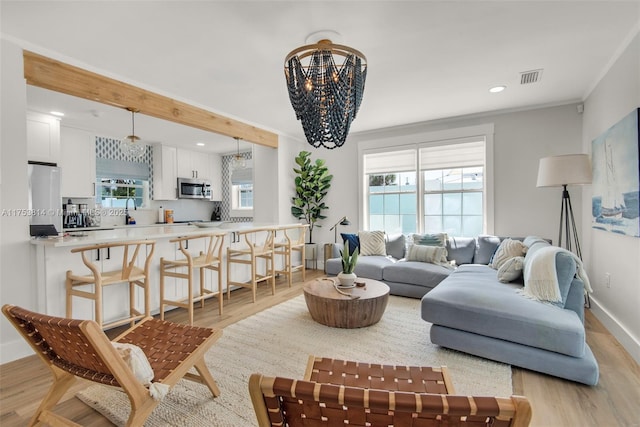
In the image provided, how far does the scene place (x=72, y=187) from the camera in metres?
4.84

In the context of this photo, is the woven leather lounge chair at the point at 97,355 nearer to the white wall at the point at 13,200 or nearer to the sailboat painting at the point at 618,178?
the white wall at the point at 13,200

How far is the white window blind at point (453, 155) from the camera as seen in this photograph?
4.58 metres

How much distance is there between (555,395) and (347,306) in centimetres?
156

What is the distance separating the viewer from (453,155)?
15.5 feet

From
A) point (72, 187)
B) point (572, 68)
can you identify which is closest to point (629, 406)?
point (572, 68)

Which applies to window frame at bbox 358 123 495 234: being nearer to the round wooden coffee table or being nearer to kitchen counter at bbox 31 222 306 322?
the round wooden coffee table

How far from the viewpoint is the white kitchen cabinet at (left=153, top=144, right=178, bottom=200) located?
616 cm

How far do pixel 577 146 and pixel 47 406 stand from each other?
5.61m

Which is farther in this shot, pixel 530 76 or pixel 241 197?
pixel 241 197

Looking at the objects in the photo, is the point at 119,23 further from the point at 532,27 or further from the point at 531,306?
the point at 531,306

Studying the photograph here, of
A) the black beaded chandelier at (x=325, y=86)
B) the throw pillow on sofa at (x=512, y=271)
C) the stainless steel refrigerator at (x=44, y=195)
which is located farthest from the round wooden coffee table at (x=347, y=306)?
the stainless steel refrigerator at (x=44, y=195)

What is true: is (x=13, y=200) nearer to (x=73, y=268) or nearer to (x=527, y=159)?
(x=73, y=268)

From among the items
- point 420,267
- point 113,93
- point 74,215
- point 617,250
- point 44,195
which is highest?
point 113,93

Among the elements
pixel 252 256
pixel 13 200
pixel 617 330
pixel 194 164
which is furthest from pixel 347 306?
pixel 194 164
